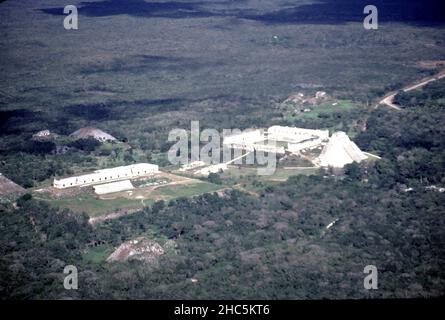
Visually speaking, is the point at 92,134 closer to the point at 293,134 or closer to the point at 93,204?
the point at 293,134

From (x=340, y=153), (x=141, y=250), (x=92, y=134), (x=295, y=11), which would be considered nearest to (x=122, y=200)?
(x=141, y=250)

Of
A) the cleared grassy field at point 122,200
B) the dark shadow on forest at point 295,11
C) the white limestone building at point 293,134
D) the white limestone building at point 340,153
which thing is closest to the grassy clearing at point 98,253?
the cleared grassy field at point 122,200

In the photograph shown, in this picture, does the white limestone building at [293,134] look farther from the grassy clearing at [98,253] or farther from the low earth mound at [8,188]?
the grassy clearing at [98,253]

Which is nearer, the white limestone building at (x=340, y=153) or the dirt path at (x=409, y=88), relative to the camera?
the white limestone building at (x=340, y=153)

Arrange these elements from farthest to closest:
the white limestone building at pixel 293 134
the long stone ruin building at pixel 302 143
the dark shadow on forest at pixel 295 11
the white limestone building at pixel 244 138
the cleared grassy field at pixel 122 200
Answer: the dark shadow on forest at pixel 295 11 → the white limestone building at pixel 293 134 → the white limestone building at pixel 244 138 → the long stone ruin building at pixel 302 143 → the cleared grassy field at pixel 122 200

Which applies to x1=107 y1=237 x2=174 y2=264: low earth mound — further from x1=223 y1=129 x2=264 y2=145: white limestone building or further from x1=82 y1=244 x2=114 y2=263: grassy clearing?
x1=223 y1=129 x2=264 y2=145: white limestone building

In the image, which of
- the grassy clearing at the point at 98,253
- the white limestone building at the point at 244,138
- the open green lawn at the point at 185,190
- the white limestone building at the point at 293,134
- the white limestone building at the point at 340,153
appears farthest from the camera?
the white limestone building at the point at 293,134

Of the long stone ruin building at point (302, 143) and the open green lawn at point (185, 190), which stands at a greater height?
the long stone ruin building at point (302, 143)

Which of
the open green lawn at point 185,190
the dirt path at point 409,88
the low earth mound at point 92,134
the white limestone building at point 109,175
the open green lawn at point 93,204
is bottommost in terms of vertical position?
the open green lawn at point 93,204
